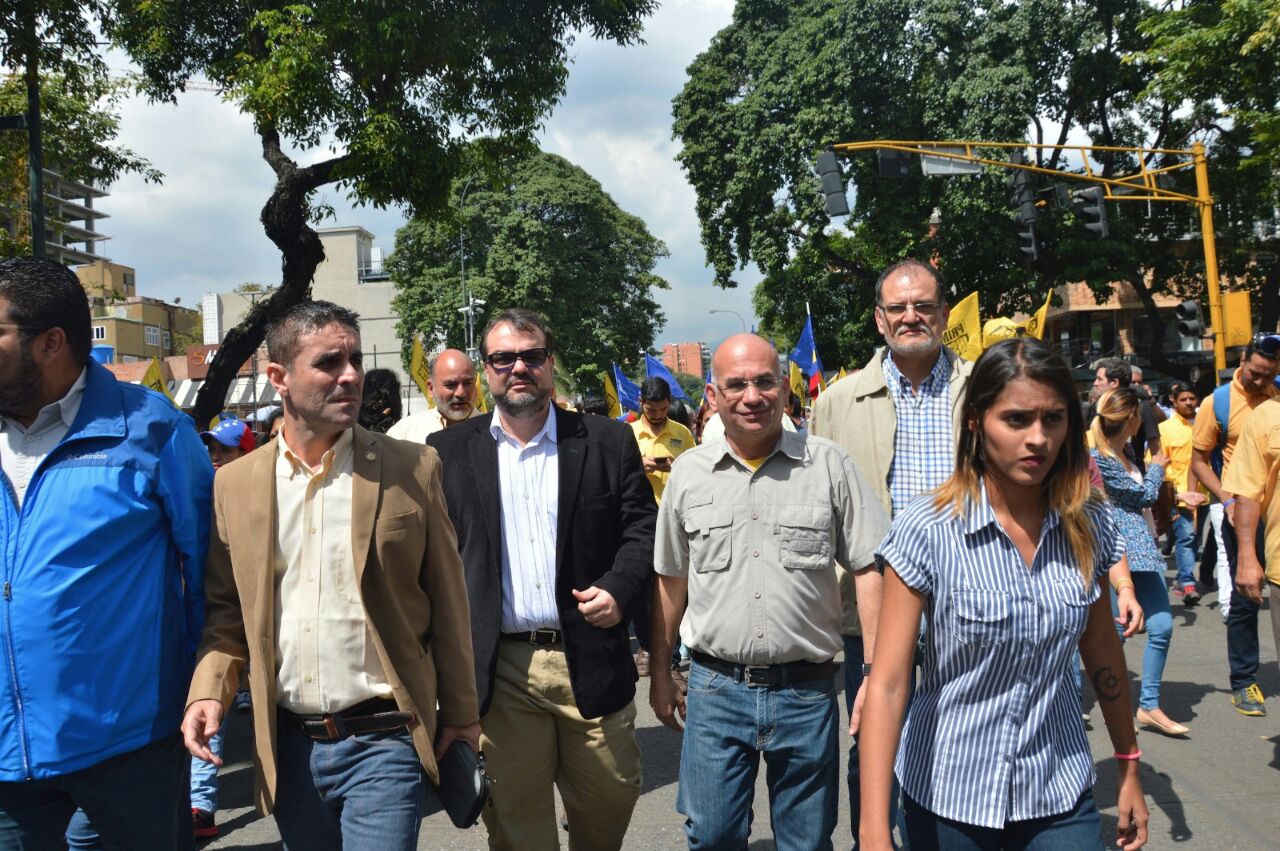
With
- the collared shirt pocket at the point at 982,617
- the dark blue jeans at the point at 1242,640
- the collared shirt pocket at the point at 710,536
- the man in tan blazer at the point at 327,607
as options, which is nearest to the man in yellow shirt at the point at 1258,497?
the dark blue jeans at the point at 1242,640

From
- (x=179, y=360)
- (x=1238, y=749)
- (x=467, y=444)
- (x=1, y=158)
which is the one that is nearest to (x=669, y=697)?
(x=467, y=444)

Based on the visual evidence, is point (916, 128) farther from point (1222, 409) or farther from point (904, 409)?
point (904, 409)

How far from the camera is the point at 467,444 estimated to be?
383 cm

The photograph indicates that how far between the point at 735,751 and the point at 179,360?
85.2m

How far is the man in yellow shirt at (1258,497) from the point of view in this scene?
5.07 metres

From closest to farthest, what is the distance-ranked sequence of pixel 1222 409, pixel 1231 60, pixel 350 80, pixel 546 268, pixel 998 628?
pixel 998 628
pixel 1222 409
pixel 350 80
pixel 1231 60
pixel 546 268

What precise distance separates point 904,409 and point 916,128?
25.0 m

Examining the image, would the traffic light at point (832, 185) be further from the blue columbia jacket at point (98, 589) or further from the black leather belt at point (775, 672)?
the blue columbia jacket at point (98, 589)

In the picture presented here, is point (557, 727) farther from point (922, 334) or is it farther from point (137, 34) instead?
point (137, 34)

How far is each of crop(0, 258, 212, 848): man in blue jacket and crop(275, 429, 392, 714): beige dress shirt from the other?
0.90ft

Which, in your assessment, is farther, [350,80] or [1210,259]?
[1210,259]

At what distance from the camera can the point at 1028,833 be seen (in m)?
2.41

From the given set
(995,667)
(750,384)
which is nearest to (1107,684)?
(995,667)

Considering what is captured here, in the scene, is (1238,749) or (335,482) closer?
(335,482)
